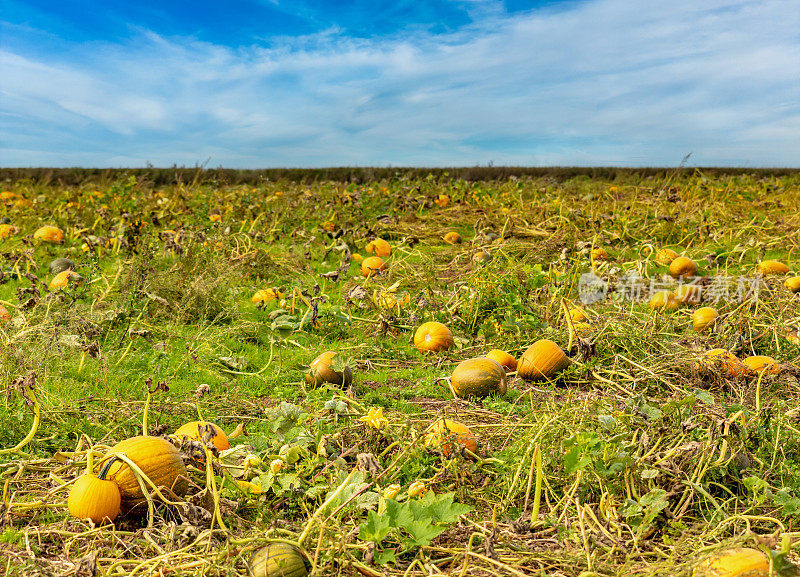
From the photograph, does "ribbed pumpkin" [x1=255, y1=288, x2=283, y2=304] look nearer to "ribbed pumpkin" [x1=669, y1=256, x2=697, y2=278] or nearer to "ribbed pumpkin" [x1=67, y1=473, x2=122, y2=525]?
"ribbed pumpkin" [x1=67, y1=473, x2=122, y2=525]

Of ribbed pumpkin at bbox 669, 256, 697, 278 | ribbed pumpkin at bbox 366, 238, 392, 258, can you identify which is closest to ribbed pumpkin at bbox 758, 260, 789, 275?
ribbed pumpkin at bbox 669, 256, 697, 278

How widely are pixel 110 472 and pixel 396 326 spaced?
9.66ft

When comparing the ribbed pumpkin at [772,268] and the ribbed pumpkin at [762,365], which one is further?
the ribbed pumpkin at [772,268]

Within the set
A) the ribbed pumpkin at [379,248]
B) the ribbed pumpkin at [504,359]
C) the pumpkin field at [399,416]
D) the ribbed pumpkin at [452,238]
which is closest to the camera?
the pumpkin field at [399,416]

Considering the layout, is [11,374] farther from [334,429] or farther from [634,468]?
[634,468]

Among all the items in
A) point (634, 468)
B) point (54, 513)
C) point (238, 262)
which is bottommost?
point (54, 513)

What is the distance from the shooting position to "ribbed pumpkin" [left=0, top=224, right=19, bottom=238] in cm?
854

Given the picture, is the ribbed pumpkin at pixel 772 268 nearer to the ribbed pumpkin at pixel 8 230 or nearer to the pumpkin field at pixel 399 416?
the pumpkin field at pixel 399 416

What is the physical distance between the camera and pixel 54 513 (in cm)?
267

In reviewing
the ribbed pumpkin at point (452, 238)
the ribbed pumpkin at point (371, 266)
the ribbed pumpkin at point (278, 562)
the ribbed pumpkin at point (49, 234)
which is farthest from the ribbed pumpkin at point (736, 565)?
the ribbed pumpkin at point (49, 234)

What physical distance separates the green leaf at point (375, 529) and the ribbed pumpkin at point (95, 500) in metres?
1.03

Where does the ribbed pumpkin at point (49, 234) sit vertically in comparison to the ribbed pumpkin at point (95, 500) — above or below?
above

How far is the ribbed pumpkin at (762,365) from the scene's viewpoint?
406cm

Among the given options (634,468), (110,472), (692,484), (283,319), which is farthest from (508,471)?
(283,319)
